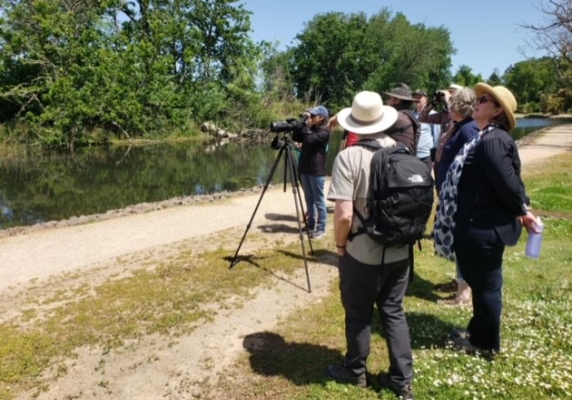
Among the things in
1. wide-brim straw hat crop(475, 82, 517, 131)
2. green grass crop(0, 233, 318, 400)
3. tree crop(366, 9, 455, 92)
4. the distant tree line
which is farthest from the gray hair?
tree crop(366, 9, 455, 92)

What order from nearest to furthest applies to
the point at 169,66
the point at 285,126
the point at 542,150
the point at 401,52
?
the point at 285,126 → the point at 542,150 → the point at 169,66 → the point at 401,52

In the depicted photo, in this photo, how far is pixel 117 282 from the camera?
216 inches

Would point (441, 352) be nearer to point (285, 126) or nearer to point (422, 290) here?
point (422, 290)

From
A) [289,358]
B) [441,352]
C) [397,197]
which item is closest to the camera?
[397,197]

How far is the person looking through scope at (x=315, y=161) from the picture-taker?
6625mm

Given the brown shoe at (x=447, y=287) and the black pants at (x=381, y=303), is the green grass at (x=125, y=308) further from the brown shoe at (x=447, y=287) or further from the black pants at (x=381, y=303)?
the black pants at (x=381, y=303)

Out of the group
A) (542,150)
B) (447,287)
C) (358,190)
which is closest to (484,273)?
(358,190)

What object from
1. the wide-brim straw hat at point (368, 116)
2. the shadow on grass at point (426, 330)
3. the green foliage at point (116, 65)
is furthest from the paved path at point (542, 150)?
the green foliage at point (116, 65)

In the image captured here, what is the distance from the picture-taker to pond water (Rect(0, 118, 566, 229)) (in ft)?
39.2

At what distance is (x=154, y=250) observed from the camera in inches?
270

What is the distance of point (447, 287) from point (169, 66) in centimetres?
3069

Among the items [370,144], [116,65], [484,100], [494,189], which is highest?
[116,65]

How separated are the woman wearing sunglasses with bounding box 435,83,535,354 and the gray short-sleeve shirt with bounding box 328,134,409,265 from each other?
0.68 meters

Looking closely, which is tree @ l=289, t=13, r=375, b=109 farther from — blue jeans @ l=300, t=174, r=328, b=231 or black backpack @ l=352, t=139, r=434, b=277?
black backpack @ l=352, t=139, r=434, b=277
